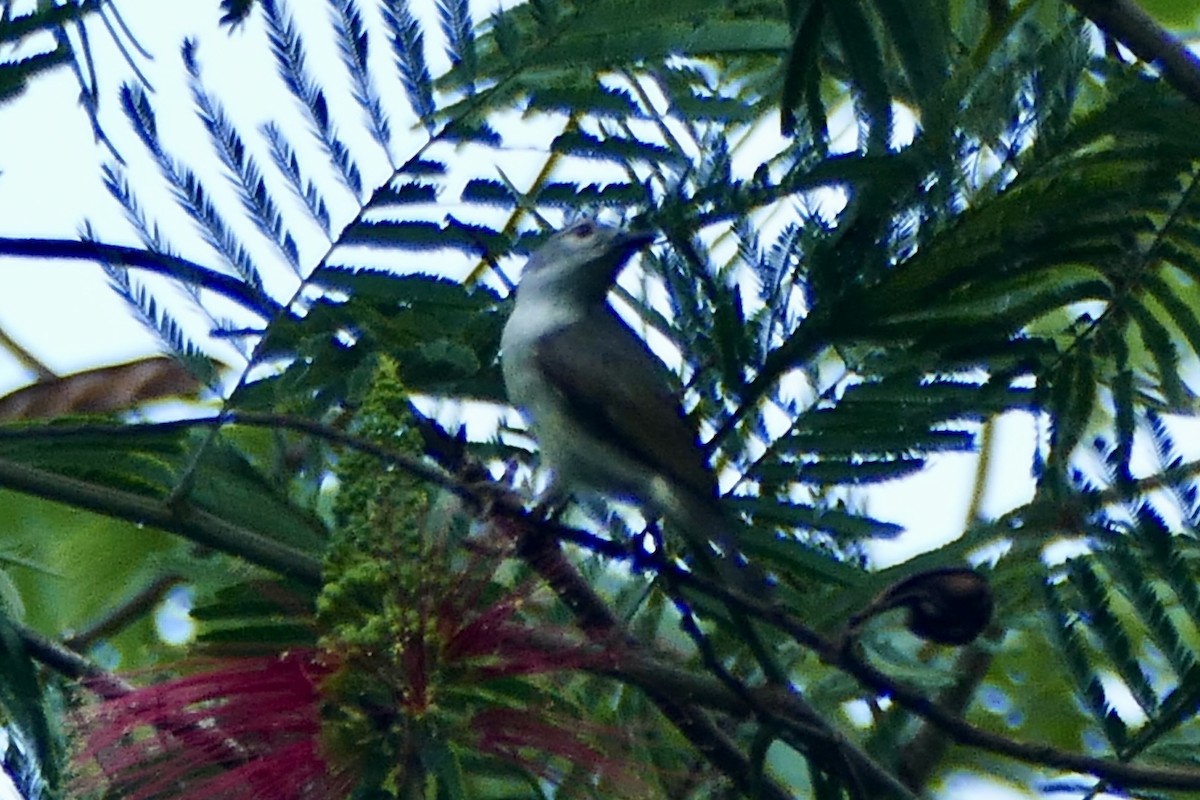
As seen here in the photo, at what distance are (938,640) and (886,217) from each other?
0.71 m

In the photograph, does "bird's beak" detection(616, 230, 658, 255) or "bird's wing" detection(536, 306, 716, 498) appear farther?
"bird's wing" detection(536, 306, 716, 498)

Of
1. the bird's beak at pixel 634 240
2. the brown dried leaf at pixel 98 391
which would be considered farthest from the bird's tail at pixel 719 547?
the brown dried leaf at pixel 98 391

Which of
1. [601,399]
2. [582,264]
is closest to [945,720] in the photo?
[601,399]

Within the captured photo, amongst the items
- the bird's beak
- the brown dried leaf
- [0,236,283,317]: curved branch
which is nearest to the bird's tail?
the bird's beak

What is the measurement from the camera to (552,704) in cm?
274

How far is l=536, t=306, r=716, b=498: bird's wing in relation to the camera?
352 cm

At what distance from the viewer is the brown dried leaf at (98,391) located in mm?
3680

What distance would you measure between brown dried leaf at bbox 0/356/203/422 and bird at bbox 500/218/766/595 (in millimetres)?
644

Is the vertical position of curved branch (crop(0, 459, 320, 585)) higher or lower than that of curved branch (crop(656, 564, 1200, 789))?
higher

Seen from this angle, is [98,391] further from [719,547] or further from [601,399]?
[719,547]

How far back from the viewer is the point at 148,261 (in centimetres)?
279

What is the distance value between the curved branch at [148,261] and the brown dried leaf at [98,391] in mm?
801

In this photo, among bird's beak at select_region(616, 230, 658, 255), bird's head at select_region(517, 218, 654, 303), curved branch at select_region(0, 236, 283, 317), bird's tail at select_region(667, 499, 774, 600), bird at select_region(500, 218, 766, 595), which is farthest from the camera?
bird's head at select_region(517, 218, 654, 303)

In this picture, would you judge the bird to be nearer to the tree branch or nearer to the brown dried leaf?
the brown dried leaf
